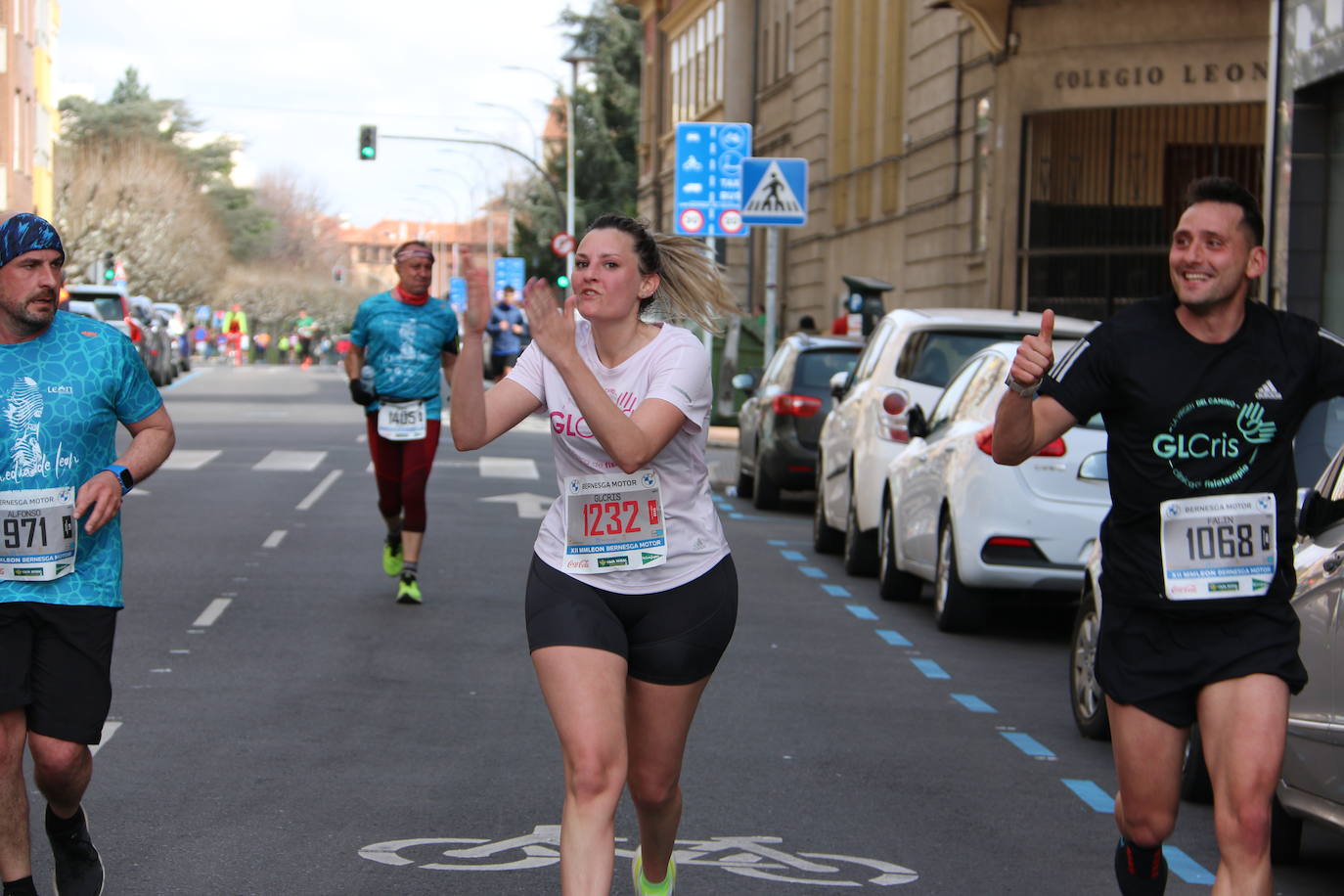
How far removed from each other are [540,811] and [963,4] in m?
21.5

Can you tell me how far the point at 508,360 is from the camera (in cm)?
4062

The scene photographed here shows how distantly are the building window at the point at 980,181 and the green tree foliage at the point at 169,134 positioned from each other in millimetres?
71708

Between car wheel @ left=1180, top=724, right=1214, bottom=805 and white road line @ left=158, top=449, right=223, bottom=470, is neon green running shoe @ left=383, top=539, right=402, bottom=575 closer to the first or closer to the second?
car wheel @ left=1180, top=724, right=1214, bottom=805

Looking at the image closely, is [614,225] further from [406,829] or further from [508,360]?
[508,360]

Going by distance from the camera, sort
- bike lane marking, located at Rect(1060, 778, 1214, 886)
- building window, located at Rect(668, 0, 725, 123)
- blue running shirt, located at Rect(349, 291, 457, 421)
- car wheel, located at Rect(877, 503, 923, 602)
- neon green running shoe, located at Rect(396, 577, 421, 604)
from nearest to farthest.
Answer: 1. bike lane marking, located at Rect(1060, 778, 1214, 886)
2. blue running shirt, located at Rect(349, 291, 457, 421)
3. neon green running shoe, located at Rect(396, 577, 421, 604)
4. car wheel, located at Rect(877, 503, 923, 602)
5. building window, located at Rect(668, 0, 725, 123)

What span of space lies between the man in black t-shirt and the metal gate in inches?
840

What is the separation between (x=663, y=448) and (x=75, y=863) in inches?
74.5

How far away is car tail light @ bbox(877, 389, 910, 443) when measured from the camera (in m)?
14.2

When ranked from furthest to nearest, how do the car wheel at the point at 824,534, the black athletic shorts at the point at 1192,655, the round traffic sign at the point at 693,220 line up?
the round traffic sign at the point at 693,220 < the car wheel at the point at 824,534 < the black athletic shorts at the point at 1192,655

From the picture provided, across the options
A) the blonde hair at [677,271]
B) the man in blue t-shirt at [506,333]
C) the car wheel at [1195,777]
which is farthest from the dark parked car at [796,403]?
the man in blue t-shirt at [506,333]

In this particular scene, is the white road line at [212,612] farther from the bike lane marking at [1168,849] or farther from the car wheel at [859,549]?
the bike lane marking at [1168,849]

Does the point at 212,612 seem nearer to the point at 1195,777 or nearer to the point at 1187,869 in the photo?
the point at 1195,777

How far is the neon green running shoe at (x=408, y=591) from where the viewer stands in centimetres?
1245

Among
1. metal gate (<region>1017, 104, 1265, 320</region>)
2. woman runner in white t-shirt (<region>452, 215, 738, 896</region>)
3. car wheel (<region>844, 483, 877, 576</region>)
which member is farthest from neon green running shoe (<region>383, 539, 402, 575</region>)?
metal gate (<region>1017, 104, 1265, 320</region>)
